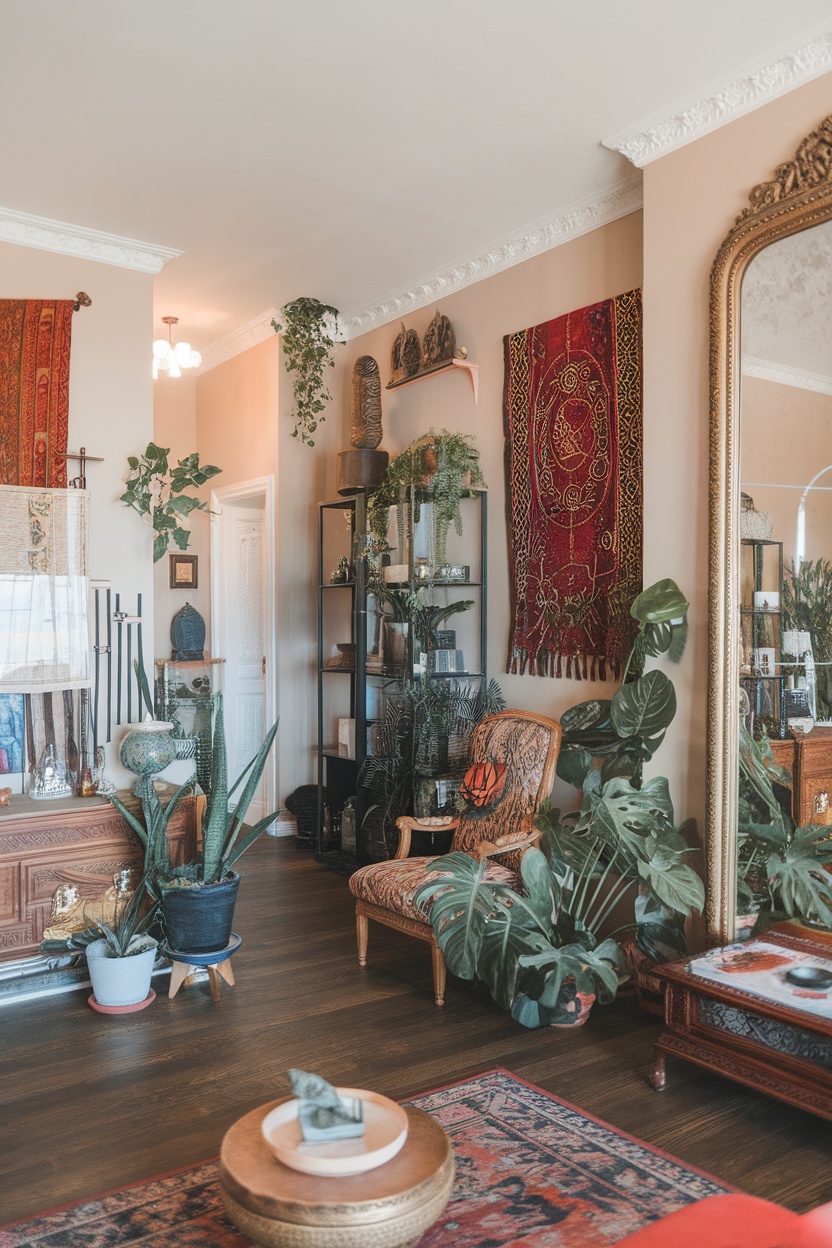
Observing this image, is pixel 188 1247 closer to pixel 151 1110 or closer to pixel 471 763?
pixel 151 1110

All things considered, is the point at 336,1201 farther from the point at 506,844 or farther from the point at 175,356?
the point at 175,356

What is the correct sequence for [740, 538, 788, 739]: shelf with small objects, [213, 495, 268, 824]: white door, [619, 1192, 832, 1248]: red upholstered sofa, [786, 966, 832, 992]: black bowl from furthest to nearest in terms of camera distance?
[213, 495, 268, 824]: white door
[740, 538, 788, 739]: shelf with small objects
[786, 966, 832, 992]: black bowl
[619, 1192, 832, 1248]: red upholstered sofa

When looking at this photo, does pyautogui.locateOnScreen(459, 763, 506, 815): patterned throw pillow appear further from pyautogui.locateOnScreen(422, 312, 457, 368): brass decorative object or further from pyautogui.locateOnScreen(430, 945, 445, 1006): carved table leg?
pyautogui.locateOnScreen(422, 312, 457, 368): brass decorative object

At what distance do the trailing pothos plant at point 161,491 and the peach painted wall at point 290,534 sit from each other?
1.33 metres

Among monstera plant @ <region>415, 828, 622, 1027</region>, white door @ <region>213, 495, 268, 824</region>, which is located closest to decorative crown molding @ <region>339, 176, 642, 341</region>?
white door @ <region>213, 495, 268, 824</region>

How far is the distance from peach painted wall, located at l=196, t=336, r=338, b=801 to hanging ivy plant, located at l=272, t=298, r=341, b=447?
100 millimetres

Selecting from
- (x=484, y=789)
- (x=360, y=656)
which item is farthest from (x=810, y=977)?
(x=360, y=656)

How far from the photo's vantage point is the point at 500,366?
4863 mm

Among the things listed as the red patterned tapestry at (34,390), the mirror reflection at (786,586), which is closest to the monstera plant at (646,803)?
the mirror reflection at (786,586)

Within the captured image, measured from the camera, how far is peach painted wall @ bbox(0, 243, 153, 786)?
459cm

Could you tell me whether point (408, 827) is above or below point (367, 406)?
below

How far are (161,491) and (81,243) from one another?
123 cm

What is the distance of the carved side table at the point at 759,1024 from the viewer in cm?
254

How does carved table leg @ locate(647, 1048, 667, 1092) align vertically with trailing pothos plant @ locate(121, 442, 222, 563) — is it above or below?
below
